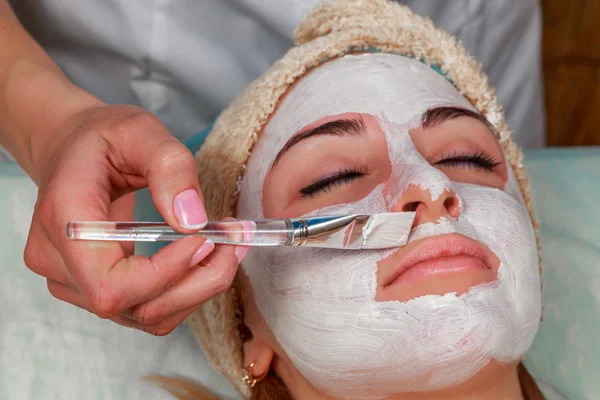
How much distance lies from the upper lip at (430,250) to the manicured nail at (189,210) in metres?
0.23

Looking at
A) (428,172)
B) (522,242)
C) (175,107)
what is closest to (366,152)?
(428,172)

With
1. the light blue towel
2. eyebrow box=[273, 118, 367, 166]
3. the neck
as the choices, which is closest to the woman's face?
eyebrow box=[273, 118, 367, 166]

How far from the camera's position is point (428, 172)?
72cm

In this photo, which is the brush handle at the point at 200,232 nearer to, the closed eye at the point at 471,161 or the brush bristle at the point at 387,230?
the brush bristle at the point at 387,230

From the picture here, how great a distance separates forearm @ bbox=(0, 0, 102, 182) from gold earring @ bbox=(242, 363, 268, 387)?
1.26ft

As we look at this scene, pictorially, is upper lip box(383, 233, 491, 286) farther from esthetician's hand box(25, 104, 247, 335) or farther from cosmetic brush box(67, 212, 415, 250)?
esthetician's hand box(25, 104, 247, 335)

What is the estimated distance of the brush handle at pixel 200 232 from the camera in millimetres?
550

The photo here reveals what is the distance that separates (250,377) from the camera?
2.95 ft

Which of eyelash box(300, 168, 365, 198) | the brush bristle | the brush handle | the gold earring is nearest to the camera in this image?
the brush handle

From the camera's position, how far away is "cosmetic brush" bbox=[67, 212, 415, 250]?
55cm

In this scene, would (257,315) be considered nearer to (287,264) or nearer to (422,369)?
(287,264)

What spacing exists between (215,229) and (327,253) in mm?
203

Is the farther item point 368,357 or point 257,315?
point 257,315

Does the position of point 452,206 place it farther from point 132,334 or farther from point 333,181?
point 132,334
